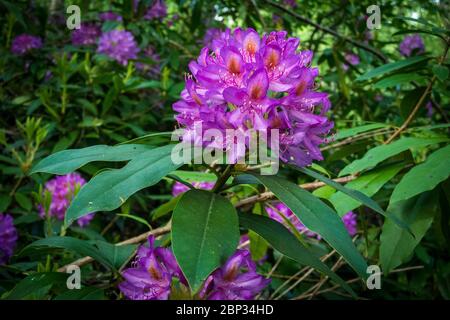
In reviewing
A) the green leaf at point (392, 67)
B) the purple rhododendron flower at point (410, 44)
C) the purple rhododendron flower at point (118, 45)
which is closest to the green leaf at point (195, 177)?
the green leaf at point (392, 67)

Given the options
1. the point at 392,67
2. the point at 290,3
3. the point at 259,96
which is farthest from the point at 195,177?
the point at 290,3

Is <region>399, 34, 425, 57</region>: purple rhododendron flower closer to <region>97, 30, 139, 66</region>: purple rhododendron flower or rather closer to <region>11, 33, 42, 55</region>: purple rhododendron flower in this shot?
<region>97, 30, 139, 66</region>: purple rhododendron flower

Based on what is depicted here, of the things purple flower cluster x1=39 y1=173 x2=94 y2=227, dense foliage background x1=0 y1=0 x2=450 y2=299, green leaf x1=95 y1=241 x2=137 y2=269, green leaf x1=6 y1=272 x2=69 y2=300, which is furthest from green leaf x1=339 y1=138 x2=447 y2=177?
purple flower cluster x1=39 y1=173 x2=94 y2=227

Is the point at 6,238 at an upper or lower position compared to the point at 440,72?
lower

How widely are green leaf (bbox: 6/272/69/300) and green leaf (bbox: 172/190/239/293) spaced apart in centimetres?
49

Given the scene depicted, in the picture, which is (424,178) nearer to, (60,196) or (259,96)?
(259,96)

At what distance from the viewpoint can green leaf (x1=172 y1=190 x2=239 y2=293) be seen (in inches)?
28.9

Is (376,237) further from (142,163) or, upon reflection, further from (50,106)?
(50,106)

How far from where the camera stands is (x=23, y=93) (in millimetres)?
2703

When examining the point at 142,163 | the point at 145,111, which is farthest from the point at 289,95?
the point at 145,111

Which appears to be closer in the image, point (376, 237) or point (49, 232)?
point (49, 232)

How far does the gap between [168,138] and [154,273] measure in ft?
1.86

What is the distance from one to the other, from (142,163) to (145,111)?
1768 millimetres

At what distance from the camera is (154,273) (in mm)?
1052
